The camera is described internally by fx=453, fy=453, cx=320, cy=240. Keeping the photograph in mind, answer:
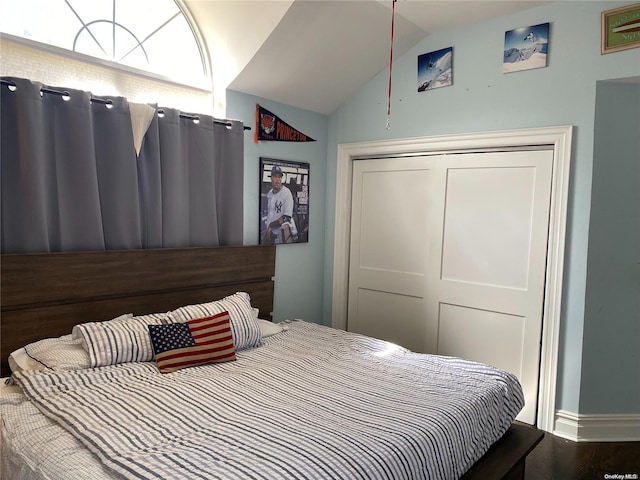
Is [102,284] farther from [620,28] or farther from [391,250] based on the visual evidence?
[620,28]

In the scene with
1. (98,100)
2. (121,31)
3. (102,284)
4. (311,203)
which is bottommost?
(102,284)

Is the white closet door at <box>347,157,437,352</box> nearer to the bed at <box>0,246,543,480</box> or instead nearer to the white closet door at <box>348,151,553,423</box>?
the white closet door at <box>348,151,553,423</box>

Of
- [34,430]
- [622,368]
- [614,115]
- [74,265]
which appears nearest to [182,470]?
[34,430]

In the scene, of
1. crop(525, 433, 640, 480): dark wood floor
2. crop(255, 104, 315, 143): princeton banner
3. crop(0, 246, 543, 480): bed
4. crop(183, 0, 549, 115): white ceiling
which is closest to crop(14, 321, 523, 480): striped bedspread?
crop(0, 246, 543, 480): bed

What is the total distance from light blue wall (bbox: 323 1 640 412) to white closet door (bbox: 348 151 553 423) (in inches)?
7.1

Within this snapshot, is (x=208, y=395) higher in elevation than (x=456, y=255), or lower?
lower

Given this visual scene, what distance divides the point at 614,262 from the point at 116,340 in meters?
2.80

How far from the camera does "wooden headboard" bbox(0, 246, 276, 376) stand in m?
2.09

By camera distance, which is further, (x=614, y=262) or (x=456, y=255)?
(x=456, y=255)

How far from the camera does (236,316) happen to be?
2.53 metres

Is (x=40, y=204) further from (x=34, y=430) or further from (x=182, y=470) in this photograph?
(x=182, y=470)

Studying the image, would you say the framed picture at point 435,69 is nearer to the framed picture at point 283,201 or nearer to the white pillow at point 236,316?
the framed picture at point 283,201

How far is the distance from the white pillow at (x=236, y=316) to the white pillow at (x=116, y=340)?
0.15 m

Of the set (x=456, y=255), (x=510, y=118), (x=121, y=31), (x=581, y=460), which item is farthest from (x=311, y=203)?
(x=581, y=460)
